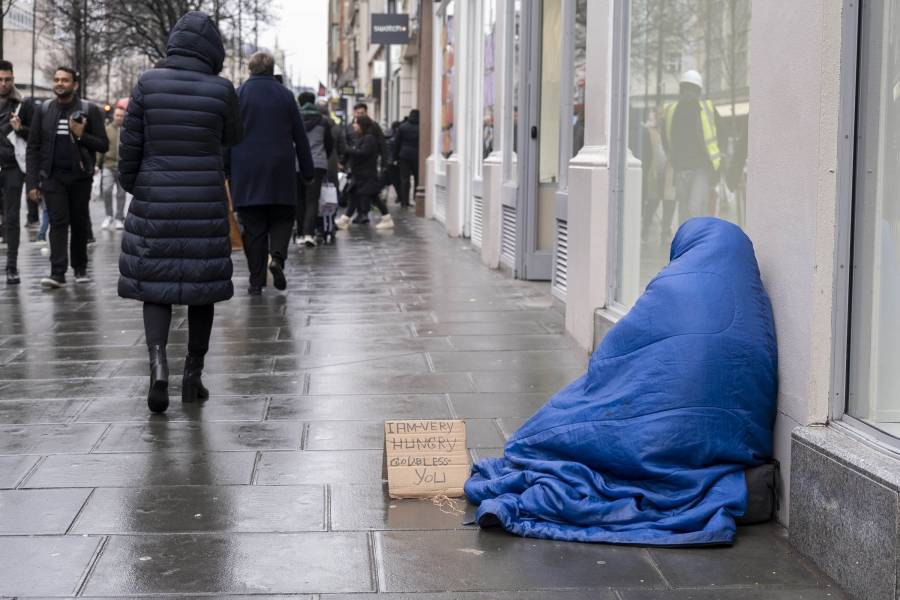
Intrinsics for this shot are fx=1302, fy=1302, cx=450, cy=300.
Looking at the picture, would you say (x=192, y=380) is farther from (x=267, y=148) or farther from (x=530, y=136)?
(x=530, y=136)

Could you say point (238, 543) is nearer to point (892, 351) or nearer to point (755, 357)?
point (755, 357)

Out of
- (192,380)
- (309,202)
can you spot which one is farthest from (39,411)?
(309,202)

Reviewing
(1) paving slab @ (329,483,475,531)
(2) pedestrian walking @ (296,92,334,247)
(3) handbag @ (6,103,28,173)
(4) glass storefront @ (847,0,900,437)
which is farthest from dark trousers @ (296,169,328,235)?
(4) glass storefront @ (847,0,900,437)

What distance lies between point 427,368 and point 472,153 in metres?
9.65

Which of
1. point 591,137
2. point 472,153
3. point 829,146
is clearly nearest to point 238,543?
point 829,146

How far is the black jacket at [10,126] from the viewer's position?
42.1 feet

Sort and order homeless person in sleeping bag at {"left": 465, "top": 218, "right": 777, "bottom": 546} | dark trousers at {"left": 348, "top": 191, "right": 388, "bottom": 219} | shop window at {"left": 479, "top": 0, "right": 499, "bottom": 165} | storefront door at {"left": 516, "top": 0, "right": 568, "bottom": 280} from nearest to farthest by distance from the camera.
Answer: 1. homeless person in sleeping bag at {"left": 465, "top": 218, "right": 777, "bottom": 546}
2. storefront door at {"left": 516, "top": 0, "right": 568, "bottom": 280}
3. shop window at {"left": 479, "top": 0, "right": 499, "bottom": 165}
4. dark trousers at {"left": 348, "top": 191, "right": 388, "bottom": 219}

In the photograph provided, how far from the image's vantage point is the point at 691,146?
6465mm

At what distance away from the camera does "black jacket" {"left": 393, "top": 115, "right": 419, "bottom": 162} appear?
83.5 feet

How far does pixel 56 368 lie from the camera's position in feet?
25.6

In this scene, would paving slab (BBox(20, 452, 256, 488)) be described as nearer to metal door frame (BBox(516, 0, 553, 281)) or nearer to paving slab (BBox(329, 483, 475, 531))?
paving slab (BBox(329, 483, 475, 531))

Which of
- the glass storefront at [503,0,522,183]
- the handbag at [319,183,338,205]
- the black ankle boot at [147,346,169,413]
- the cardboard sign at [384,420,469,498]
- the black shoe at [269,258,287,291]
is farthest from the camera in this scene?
the handbag at [319,183,338,205]

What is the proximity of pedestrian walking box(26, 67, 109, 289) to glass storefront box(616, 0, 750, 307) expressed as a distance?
229 inches

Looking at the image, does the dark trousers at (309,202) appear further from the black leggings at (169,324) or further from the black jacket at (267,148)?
the black leggings at (169,324)
